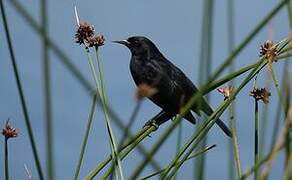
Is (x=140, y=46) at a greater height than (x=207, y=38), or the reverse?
(x=140, y=46)

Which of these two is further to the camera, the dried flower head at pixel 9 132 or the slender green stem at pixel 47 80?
the dried flower head at pixel 9 132

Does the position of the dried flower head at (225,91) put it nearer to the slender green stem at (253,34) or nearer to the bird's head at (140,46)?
the slender green stem at (253,34)

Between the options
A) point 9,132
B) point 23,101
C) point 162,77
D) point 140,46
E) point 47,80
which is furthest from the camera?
point 140,46

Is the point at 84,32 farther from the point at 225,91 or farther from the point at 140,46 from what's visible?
the point at 140,46

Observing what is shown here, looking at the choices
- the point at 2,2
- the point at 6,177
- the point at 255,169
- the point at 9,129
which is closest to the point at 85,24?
the point at 9,129

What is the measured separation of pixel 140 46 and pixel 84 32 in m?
4.50

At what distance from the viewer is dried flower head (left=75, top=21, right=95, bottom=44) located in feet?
11.0

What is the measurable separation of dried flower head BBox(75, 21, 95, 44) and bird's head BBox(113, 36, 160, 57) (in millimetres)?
4207

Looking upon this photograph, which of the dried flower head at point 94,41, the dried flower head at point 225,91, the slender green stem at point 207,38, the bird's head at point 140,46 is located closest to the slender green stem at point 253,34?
the slender green stem at point 207,38

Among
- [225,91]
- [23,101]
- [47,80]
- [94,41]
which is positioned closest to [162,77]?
[94,41]

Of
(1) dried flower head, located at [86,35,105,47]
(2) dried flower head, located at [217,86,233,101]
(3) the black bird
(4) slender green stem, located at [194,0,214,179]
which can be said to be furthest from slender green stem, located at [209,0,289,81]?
(3) the black bird

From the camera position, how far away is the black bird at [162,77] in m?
6.64

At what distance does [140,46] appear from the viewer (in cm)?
784

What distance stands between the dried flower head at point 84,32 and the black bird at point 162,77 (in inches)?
110
